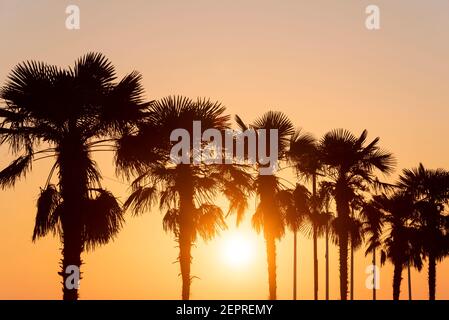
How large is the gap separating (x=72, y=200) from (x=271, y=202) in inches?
686

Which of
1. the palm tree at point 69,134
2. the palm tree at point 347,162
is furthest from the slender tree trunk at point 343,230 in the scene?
the palm tree at point 69,134

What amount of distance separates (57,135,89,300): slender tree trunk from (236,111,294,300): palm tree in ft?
53.2

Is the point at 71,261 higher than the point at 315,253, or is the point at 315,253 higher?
the point at 315,253

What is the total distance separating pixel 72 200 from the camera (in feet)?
110

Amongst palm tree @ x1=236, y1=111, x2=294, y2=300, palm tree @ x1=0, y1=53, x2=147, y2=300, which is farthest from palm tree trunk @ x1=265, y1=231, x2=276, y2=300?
palm tree @ x1=0, y1=53, x2=147, y2=300

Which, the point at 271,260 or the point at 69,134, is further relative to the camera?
the point at 271,260

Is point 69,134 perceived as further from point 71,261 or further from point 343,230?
point 343,230

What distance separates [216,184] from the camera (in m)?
43.5

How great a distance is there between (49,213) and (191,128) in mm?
10528

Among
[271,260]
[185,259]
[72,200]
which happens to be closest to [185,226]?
[185,259]
